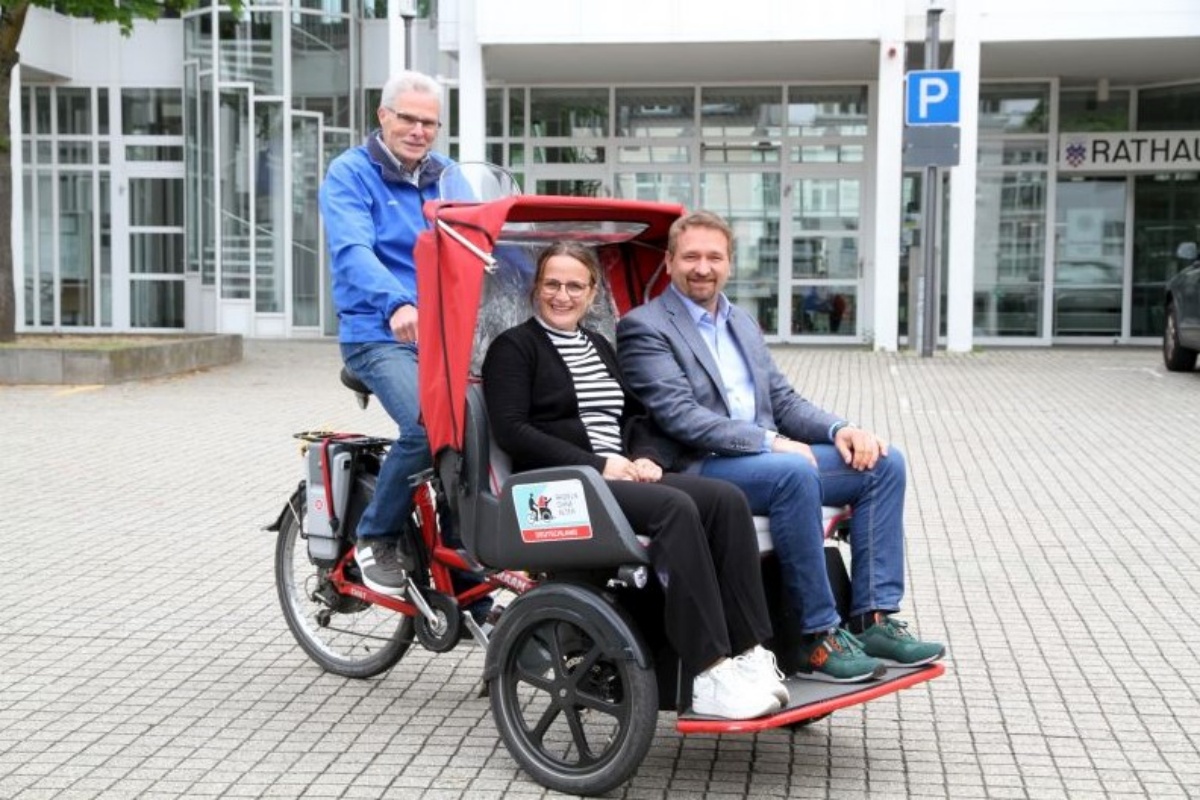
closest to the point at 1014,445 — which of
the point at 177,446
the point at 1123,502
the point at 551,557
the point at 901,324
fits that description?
the point at 1123,502

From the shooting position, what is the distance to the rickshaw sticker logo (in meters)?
4.73

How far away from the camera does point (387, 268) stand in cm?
598

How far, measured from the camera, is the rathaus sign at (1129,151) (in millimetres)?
25453

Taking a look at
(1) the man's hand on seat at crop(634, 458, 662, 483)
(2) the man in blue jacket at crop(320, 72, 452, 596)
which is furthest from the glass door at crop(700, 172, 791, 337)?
(1) the man's hand on seat at crop(634, 458, 662, 483)

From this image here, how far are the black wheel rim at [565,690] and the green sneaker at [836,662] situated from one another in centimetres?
56

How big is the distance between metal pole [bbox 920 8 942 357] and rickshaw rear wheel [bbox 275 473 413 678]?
16.0 metres

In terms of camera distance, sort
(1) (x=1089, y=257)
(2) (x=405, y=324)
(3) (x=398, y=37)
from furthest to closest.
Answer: (1) (x=1089, y=257)
(3) (x=398, y=37)
(2) (x=405, y=324)

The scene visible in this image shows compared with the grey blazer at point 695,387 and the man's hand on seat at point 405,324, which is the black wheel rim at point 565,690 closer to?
the grey blazer at point 695,387

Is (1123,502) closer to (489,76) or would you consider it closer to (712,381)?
(712,381)

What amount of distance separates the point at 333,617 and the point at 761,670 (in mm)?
2385

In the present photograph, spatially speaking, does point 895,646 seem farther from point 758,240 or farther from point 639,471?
point 758,240

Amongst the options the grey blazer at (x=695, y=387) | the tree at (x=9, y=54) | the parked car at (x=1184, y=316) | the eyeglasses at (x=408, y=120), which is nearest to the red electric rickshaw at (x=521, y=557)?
the grey blazer at (x=695, y=387)

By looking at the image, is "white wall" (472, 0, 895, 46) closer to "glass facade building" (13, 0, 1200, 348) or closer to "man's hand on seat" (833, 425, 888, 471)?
"glass facade building" (13, 0, 1200, 348)

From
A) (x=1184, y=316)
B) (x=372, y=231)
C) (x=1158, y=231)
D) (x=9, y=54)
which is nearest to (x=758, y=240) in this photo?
(x=1158, y=231)
